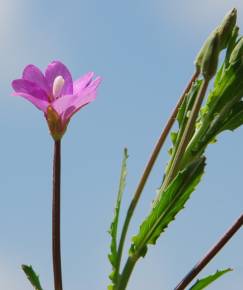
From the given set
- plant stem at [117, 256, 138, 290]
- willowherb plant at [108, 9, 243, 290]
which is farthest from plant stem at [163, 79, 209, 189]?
plant stem at [117, 256, 138, 290]

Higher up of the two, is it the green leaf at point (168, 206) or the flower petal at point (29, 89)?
the flower petal at point (29, 89)

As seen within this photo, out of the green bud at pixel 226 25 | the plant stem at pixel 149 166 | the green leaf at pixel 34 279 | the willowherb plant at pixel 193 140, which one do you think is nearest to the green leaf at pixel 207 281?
the willowherb plant at pixel 193 140

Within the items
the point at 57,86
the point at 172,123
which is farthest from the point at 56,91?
the point at 172,123

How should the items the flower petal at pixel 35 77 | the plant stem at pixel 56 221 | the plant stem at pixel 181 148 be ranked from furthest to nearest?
the flower petal at pixel 35 77
the plant stem at pixel 181 148
the plant stem at pixel 56 221

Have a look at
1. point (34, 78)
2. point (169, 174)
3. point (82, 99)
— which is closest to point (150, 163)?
point (169, 174)

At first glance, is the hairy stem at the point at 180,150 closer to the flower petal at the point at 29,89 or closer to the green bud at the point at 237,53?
the green bud at the point at 237,53

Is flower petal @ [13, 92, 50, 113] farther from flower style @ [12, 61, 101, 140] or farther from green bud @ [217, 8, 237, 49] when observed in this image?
green bud @ [217, 8, 237, 49]
